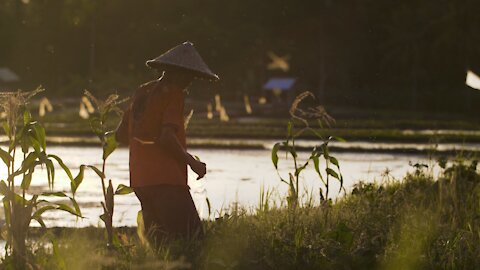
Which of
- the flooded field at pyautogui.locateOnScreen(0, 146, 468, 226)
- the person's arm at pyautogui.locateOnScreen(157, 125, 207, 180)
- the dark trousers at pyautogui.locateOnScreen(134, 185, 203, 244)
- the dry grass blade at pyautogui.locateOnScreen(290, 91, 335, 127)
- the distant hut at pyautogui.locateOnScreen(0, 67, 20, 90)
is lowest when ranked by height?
the flooded field at pyautogui.locateOnScreen(0, 146, 468, 226)

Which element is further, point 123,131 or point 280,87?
point 280,87

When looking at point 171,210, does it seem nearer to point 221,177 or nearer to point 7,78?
point 221,177

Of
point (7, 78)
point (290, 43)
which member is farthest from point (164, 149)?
point (7, 78)

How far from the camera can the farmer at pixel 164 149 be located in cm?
810

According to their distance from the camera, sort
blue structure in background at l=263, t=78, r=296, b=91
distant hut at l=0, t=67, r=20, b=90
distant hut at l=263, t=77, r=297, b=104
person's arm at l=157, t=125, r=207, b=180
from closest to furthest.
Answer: person's arm at l=157, t=125, r=207, b=180
distant hut at l=263, t=77, r=297, b=104
blue structure in background at l=263, t=78, r=296, b=91
distant hut at l=0, t=67, r=20, b=90

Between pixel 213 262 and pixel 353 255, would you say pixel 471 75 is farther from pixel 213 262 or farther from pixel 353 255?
pixel 213 262

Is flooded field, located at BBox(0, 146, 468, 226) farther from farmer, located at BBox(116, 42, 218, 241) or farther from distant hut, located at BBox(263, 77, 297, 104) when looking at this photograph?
distant hut, located at BBox(263, 77, 297, 104)

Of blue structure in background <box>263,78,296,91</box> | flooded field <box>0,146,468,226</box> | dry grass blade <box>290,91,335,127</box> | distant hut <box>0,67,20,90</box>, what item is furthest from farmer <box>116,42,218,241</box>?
distant hut <box>0,67,20,90</box>

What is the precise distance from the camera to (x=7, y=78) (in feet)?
313

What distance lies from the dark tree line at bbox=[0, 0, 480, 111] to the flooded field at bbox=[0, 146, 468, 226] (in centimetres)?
4174

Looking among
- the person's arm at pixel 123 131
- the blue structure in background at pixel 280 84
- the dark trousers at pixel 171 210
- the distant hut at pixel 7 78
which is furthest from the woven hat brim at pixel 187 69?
the distant hut at pixel 7 78

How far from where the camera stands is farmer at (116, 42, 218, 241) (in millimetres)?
8102

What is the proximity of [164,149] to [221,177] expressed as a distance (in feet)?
36.7

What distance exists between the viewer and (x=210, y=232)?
8375 millimetres
